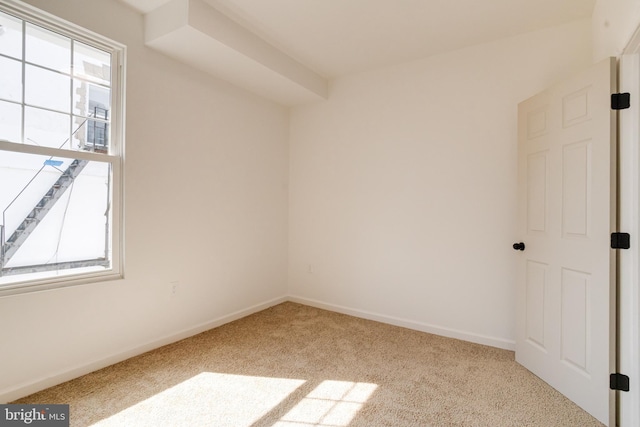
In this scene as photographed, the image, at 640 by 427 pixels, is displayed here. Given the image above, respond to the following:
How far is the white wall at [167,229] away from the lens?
6.84 feet

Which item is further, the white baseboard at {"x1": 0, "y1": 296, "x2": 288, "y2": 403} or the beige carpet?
the white baseboard at {"x1": 0, "y1": 296, "x2": 288, "y2": 403}

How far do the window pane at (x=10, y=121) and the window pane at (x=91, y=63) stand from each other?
488 millimetres

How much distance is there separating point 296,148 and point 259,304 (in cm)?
211

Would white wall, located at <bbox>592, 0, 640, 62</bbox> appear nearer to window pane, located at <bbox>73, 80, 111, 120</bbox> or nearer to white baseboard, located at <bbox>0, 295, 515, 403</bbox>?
white baseboard, located at <bbox>0, 295, 515, 403</bbox>

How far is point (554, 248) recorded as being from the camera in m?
2.19

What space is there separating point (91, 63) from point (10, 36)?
45cm

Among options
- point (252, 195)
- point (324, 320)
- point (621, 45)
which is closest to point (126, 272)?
point (252, 195)

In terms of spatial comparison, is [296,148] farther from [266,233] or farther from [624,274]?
[624,274]

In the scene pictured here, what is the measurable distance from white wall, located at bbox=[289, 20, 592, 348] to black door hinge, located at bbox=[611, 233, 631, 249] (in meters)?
1.00

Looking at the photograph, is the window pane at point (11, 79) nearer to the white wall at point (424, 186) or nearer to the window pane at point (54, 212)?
the window pane at point (54, 212)

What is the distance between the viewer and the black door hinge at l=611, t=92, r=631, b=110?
175cm

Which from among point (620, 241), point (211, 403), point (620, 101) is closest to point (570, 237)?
point (620, 241)

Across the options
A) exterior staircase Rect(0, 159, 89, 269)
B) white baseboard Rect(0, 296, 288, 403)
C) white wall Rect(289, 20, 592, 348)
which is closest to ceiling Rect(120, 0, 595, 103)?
white wall Rect(289, 20, 592, 348)

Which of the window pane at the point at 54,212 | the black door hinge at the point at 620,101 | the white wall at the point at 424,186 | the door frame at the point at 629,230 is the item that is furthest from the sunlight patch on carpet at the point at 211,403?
the black door hinge at the point at 620,101
